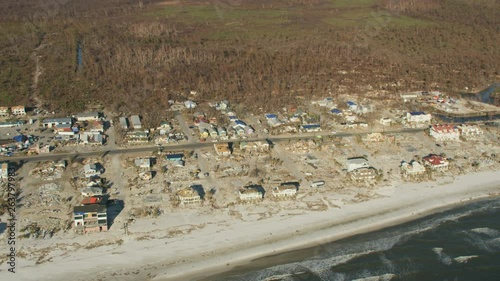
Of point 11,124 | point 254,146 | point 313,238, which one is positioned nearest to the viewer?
point 313,238

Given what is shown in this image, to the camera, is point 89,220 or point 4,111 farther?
point 4,111

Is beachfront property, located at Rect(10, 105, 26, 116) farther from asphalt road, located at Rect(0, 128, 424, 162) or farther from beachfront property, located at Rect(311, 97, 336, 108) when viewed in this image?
beachfront property, located at Rect(311, 97, 336, 108)

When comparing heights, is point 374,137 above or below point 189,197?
above

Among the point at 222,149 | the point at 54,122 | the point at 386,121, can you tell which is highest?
the point at 54,122

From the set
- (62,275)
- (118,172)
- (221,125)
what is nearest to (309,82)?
(221,125)

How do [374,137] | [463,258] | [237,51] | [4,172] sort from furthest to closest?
[237,51] → [374,137] → [4,172] → [463,258]

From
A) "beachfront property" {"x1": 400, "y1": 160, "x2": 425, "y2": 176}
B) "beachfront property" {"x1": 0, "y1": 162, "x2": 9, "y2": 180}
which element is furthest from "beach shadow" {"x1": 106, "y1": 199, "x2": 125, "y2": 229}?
"beachfront property" {"x1": 400, "y1": 160, "x2": 425, "y2": 176}

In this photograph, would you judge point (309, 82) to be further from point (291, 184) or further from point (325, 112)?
point (291, 184)

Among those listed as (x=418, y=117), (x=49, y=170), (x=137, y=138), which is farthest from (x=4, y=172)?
(x=418, y=117)

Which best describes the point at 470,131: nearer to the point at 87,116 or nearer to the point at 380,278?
the point at 380,278
